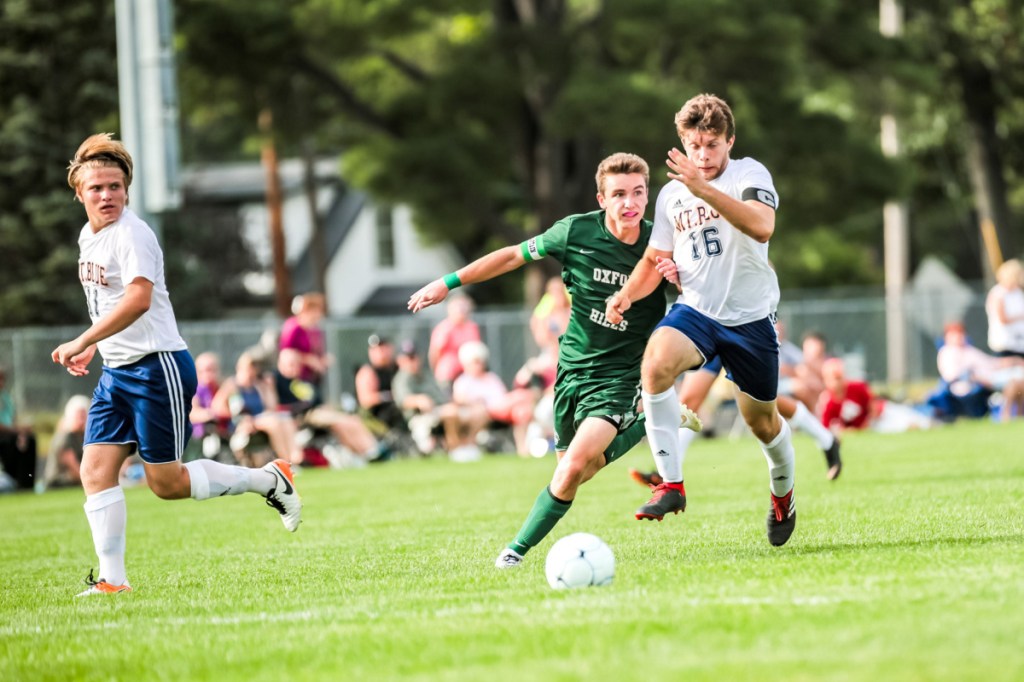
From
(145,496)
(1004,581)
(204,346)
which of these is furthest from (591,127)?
(1004,581)

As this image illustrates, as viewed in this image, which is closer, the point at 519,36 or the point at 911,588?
the point at 911,588

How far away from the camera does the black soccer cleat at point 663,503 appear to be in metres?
7.20

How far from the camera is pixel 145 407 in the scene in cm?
736

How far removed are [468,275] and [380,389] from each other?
13.5 metres

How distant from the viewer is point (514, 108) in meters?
30.5

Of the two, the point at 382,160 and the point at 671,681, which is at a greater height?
the point at 382,160

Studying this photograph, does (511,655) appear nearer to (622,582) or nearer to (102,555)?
(622,582)

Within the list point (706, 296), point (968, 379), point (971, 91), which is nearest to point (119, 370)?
point (706, 296)

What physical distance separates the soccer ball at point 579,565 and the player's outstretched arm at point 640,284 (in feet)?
4.73

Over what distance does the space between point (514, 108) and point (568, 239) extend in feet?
75.6

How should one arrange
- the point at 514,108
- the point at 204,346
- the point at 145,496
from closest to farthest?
the point at 145,496
the point at 204,346
the point at 514,108

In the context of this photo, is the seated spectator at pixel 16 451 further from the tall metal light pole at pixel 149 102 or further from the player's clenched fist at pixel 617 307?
the player's clenched fist at pixel 617 307

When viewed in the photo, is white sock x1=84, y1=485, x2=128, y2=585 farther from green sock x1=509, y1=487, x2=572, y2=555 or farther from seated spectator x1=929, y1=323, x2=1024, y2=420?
seated spectator x1=929, y1=323, x2=1024, y2=420

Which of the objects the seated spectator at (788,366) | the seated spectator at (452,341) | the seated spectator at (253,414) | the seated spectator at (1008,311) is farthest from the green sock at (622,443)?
the seated spectator at (1008,311)
